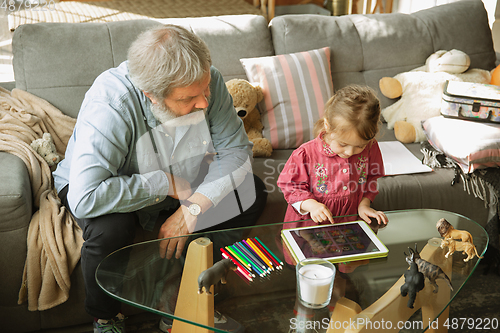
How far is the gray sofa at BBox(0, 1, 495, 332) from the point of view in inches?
50.7

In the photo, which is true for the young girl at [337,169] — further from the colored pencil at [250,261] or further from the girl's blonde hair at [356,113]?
the colored pencil at [250,261]

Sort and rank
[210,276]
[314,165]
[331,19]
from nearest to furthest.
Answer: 1. [210,276]
2. [314,165]
3. [331,19]

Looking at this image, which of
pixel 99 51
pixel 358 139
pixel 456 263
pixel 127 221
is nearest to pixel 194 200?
pixel 127 221

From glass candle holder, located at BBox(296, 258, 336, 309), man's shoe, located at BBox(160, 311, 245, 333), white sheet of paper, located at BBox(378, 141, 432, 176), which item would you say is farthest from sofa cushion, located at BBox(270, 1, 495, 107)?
man's shoe, located at BBox(160, 311, 245, 333)

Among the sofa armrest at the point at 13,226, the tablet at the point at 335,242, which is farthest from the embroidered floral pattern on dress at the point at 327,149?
the sofa armrest at the point at 13,226

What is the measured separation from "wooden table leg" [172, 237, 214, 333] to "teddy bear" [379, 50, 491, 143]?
1273mm

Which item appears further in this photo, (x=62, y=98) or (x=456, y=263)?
(x=62, y=98)

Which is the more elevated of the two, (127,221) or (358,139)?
(358,139)

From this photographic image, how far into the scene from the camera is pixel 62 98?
1.71 m

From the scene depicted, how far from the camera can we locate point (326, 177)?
1336mm

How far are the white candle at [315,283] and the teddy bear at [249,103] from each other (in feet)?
3.06

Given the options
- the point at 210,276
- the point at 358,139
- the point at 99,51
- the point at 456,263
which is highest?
the point at 99,51

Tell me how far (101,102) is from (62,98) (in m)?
0.61

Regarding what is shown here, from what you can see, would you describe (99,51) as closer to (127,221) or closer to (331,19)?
(127,221)
